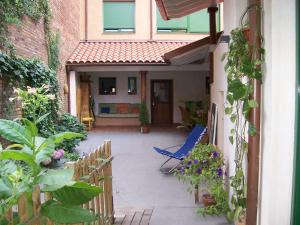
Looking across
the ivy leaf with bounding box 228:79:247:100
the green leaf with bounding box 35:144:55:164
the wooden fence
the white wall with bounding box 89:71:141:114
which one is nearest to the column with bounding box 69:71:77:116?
the white wall with bounding box 89:71:141:114

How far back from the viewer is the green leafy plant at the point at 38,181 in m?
1.52

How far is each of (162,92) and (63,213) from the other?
15.9 m

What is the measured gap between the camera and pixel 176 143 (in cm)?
1165

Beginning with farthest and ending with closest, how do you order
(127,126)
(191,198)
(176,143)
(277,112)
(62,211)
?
(127,126) < (176,143) < (191,198) < (277,112) < (62,211)

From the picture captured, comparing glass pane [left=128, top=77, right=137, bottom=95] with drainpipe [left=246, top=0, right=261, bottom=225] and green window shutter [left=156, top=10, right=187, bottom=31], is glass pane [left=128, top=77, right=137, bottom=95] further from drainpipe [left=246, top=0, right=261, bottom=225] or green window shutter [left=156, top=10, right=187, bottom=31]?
drainpipe [left=246, top=0, right=261, bottom=225]

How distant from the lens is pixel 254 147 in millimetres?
2932

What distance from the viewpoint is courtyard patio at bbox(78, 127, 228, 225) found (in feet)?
16.2


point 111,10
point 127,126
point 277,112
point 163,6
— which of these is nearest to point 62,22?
point 111,10

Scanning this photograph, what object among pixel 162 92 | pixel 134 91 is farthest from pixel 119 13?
pixel 162 92

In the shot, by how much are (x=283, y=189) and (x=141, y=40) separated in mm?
14965

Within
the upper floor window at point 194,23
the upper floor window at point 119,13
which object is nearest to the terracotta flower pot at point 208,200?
the upper floor window at point 194,23

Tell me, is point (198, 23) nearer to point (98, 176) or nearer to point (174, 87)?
point (174, 87)

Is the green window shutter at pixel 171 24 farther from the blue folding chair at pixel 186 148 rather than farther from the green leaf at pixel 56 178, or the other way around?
the green leaf at pixel 56 178

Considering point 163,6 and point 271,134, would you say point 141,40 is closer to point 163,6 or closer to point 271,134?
point 163,6
